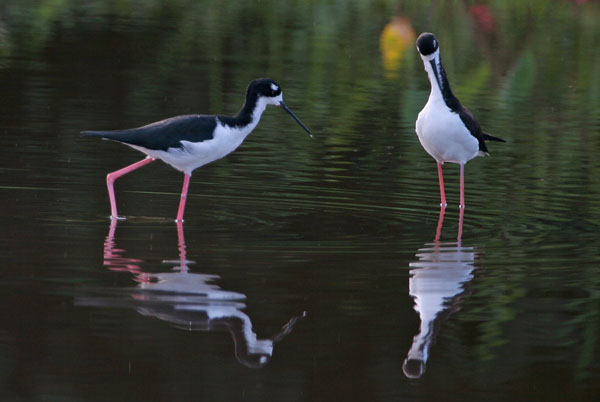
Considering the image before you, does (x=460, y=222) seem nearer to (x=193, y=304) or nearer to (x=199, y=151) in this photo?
(x=199, y=151)

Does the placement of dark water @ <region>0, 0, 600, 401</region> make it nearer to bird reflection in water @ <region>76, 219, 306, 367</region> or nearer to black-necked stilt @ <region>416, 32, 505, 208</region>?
bird reflection in water @ <region>76, 219, 306, 367</region>

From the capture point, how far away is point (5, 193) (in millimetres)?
10055

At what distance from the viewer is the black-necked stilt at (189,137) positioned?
31.1 feet

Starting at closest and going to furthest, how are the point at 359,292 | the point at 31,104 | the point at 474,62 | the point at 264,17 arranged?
1. the point at 359,292
2. the point at 31,104
3. the point at 474,62
4. the point at 264,17

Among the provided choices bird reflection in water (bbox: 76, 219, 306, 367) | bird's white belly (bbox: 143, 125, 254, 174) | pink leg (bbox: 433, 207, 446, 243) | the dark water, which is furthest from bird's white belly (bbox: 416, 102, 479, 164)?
bird reflection in water (bbox: 76, 219, 306, 367)

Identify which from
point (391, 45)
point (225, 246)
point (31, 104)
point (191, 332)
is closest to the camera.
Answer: point (191, 332)

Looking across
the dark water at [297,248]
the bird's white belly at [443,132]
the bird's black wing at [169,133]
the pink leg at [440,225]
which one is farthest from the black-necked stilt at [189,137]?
the pink leg at [440,225]

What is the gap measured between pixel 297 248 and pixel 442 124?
2.86 metres

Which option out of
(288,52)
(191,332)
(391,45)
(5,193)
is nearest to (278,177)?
(5,193)

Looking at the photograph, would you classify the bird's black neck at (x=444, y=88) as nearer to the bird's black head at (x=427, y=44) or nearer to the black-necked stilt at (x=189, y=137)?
the bird's black head at (x=427, y=44)

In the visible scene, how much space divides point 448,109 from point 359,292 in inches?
159

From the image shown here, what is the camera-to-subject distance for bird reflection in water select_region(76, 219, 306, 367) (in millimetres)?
6188

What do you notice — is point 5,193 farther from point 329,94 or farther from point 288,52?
point 288,52

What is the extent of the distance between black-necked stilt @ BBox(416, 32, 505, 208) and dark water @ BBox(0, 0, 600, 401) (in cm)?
43
